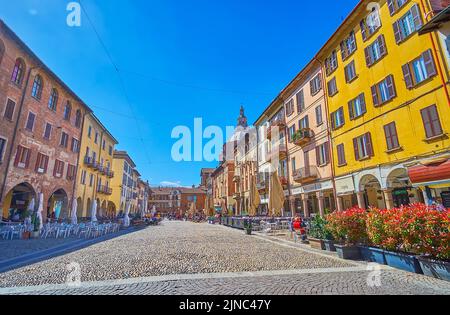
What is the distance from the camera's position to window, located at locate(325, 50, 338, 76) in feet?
62.7

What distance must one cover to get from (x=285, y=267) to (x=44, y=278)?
595 centimetres

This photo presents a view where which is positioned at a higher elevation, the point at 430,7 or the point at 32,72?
the point at 32,72

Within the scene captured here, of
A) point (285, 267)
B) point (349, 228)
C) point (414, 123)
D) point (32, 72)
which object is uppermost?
point (32, 72)

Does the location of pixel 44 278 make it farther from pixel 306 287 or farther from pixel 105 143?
pixel 105 143

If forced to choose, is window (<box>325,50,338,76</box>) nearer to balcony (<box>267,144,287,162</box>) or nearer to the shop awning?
balcony (<box>267,144,287,162</box>)

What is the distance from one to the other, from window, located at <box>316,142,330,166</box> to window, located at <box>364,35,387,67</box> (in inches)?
257

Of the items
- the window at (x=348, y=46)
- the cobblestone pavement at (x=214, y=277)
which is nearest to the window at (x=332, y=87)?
the window at (x=348, y=46)

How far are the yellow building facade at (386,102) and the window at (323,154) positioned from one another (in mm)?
782

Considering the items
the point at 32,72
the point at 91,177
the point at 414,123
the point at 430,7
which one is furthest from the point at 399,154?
the point at 91,177

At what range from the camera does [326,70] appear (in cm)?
2011

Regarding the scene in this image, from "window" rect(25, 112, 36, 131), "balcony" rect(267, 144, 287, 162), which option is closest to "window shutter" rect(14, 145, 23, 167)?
"window" rect(25, 112, 36, 131)

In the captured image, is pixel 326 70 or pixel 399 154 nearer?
pixel 399 154

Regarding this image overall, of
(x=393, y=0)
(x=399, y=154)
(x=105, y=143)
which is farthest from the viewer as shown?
(x=105, y=143)

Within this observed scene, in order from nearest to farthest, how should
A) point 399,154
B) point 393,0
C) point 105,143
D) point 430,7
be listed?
point 430,7
point 399,154
point 393,0
point 105,143
